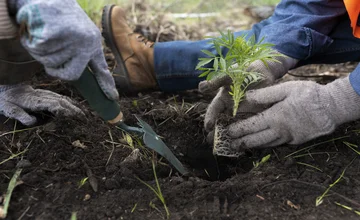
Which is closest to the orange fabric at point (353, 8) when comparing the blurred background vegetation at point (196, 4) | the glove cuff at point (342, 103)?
the glove cuff at point (342, 103)

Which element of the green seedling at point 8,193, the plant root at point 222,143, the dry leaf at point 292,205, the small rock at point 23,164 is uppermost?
the green seedling at point 8,193

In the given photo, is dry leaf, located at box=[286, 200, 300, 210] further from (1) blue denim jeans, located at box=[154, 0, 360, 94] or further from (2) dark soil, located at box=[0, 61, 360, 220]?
(1) blue denim jeans, located at box=[154, 0, 360, 94]

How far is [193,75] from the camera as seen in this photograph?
277cm

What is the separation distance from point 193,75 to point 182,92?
0.26 m

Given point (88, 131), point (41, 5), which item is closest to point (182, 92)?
point (88, 131)

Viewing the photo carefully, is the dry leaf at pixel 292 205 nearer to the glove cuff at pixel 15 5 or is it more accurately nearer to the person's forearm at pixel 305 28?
the person's forearm at pixel 305 28

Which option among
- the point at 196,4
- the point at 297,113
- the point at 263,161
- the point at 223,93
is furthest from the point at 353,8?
the point at 196,4

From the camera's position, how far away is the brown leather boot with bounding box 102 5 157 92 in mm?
2885

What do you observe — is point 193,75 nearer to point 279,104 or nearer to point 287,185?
point 279,104

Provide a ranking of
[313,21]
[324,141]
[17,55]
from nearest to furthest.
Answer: [17,55] < [324,141] < [313,21]

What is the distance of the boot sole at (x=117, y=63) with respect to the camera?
9.46ft

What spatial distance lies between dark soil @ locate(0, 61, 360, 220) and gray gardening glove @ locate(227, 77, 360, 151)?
0.32 feet

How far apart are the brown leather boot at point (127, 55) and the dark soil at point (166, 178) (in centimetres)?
65

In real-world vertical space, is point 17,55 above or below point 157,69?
above
